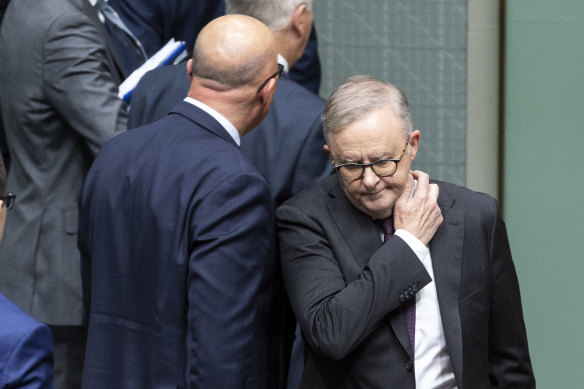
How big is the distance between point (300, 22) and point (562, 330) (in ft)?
7.17

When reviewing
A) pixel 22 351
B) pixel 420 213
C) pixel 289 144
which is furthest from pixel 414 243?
pixel 22 351

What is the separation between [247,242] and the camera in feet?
8.73

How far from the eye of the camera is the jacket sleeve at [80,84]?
11.7ft

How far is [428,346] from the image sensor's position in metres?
2.64

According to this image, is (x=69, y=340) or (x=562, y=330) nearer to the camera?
(x=69, y=340)

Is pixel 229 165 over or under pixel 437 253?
over

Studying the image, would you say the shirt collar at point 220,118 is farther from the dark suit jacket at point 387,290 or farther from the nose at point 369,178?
the nose at point 369,178

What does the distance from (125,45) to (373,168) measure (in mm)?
1886

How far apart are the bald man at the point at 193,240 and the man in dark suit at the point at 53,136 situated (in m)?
0.70

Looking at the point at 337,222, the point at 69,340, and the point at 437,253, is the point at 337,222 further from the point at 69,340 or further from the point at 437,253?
the point at 69,340

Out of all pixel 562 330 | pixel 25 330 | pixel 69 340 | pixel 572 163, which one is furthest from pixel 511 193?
pixel 25 330

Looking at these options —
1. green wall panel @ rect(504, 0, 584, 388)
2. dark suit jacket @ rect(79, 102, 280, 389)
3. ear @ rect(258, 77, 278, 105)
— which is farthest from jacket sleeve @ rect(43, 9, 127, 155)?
green wall panel @ rect(504, 0, 584, 388)

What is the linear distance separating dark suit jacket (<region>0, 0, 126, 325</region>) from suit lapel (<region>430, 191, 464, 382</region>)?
1358 mm

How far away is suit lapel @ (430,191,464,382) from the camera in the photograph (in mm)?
2627
